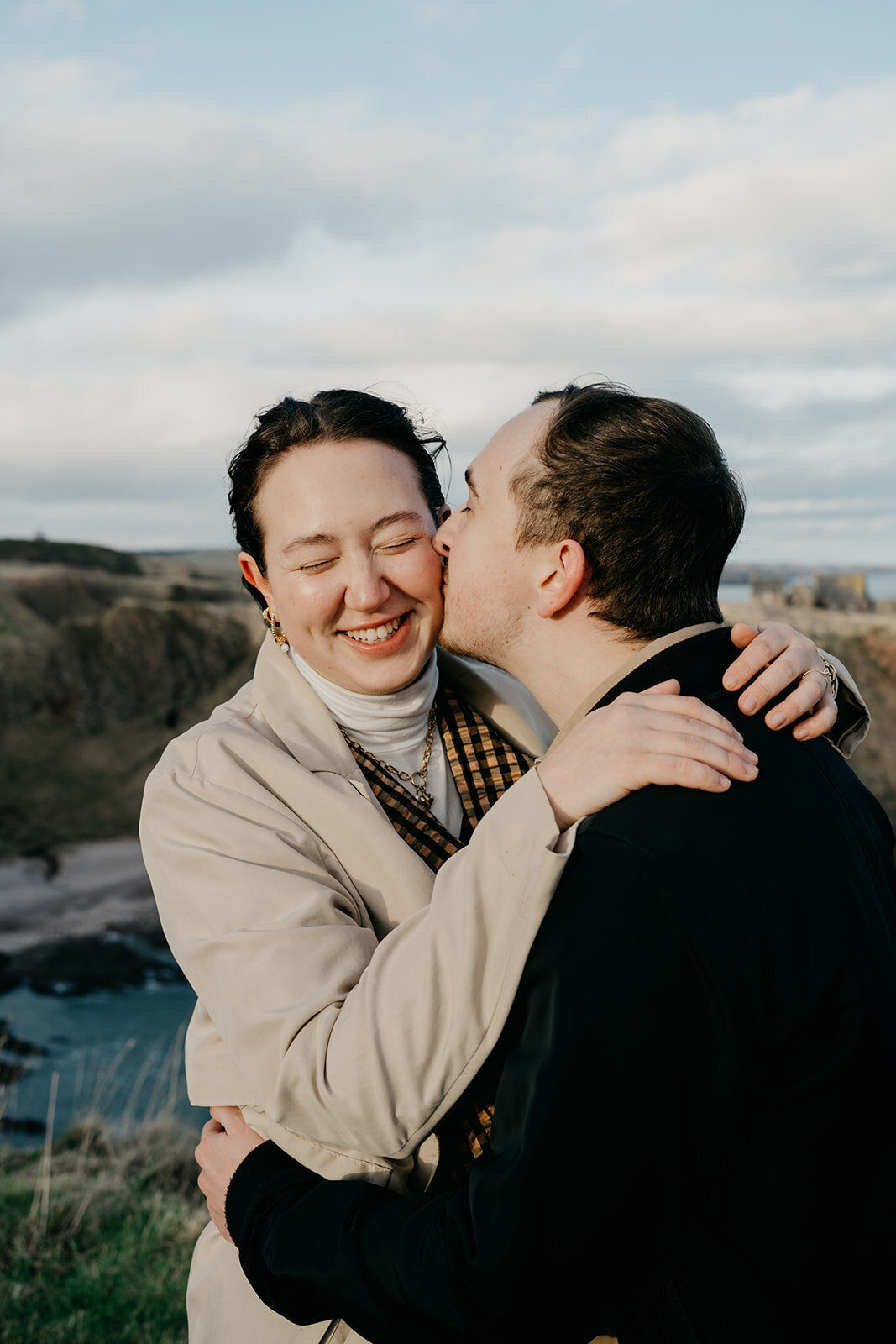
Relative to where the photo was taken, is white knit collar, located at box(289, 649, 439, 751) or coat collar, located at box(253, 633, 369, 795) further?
white knit collar, located at box(289, 649, 439, 751)

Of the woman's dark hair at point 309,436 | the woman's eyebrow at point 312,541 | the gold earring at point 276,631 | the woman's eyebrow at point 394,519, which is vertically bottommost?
the gold earring at point 276,631

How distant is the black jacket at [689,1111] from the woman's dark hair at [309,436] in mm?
1363

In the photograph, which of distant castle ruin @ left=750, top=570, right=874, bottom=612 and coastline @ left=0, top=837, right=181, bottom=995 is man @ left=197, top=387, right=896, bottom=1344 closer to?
coastline @ left=0, top=837, right=181, bottom=995

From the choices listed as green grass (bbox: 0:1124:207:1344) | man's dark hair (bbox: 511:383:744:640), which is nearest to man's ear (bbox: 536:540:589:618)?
man's dark hair (bbox: 511:383:744:640)

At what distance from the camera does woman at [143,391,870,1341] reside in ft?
5.28

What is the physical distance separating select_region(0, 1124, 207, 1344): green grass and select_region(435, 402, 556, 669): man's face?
323 centimetres

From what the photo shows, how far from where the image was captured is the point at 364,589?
2475mm

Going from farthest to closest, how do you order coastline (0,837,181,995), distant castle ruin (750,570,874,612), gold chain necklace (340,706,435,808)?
1. distant castle ruin (750,570,874,612)
2. coastline (0,837,181,995)
3. gold chain necklace (340,706,435,808)

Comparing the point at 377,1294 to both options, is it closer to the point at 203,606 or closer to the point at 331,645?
the point at 331,645

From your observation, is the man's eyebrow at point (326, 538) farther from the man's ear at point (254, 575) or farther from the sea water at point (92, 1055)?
the sea water at point (92, 1055)

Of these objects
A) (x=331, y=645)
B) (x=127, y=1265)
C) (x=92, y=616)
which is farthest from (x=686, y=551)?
(x=92, y=616)

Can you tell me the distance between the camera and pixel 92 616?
14.0 meters

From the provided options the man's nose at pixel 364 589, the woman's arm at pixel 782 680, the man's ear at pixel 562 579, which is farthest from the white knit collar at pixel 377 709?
the woman's arm at pixel 782 680

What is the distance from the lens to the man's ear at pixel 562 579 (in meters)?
2.02
